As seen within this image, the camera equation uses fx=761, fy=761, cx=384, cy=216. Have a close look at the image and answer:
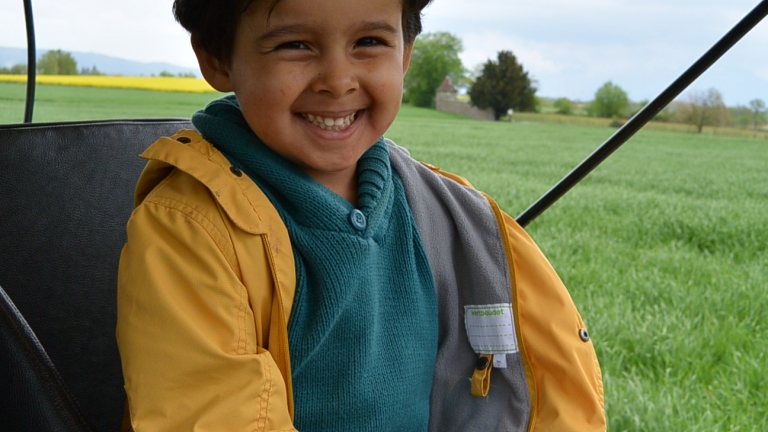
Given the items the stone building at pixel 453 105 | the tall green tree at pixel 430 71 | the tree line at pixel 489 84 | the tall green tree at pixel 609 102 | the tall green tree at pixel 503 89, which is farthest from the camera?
the tall green tree at pixel 430 71

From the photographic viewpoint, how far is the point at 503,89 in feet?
80.3

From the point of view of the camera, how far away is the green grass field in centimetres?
217

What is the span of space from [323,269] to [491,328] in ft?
1.00

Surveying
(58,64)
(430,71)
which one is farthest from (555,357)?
(430,71)

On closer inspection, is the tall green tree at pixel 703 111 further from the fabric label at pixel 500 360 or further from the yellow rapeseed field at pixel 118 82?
the fabric label at pixel 500 360

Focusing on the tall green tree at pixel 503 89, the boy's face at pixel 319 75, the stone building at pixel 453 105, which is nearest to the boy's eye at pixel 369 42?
the boy's face at pixel 319 75

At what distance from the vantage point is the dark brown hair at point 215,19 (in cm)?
101

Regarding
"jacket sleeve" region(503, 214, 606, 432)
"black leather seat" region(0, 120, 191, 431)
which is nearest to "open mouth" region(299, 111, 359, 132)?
"jacket sleeve" region(503, 214, 606, 432)

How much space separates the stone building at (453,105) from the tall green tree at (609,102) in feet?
11.8

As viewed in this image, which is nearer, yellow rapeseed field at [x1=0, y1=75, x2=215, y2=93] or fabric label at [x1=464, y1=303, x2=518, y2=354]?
fabric label at [x1=464, y1=303, x2=518, y2=354]

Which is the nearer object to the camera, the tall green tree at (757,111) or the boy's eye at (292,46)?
the boy's eye at (292,46)

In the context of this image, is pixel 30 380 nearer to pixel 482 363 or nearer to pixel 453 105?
pixel 482 363

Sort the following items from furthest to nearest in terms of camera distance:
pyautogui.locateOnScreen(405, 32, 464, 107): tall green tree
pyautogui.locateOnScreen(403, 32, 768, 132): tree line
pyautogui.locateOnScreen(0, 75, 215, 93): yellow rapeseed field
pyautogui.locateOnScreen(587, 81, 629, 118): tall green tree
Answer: pyautogui.locateOnScreen(405, 32, 464, 107): tall green tree < pyautogui.locateOnScreen(403, 32, 768, 132): tree line < pyautogui.locateOnScreen(587, 81, 629, 118): tall green tree < pyautogui.locateOnScreen(0, 75, 215, 93): yellow rapeseed field

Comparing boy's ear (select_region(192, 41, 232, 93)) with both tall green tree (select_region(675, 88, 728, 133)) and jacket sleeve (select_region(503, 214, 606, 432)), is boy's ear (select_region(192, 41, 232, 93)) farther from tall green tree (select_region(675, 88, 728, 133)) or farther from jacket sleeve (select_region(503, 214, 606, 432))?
tall green tree (select_region(675, 88, 728, 133))
